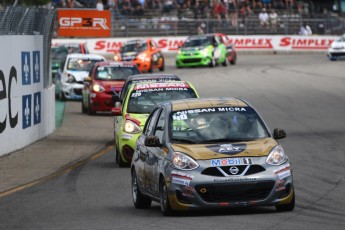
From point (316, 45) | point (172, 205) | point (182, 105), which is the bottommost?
point (316, 45)

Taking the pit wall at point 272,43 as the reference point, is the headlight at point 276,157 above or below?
above

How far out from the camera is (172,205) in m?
11.6

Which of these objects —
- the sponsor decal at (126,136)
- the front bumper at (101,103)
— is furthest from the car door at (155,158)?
the front bumper at (101,103)

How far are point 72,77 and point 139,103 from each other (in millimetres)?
18012

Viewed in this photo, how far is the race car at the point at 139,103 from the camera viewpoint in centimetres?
1844

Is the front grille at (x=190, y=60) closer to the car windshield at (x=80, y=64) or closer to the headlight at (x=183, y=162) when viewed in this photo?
the car windshield at (x=80, y=64)

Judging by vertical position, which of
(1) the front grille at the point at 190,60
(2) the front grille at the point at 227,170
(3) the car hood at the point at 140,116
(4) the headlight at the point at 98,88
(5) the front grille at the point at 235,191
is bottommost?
(1) the front grille at the point at 190,60

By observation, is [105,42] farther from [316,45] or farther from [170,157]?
[170,157]

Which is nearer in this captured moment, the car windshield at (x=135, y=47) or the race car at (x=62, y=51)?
the race car at (x=62, y=51)

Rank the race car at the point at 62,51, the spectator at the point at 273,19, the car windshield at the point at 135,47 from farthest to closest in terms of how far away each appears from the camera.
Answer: the spectator at the point at 273,19 < the car windshield at the point at 135,47 < the race car at the point at 62,51

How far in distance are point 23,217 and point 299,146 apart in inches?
353

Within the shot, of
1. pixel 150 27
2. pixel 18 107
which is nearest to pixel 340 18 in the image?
pixel 150 27

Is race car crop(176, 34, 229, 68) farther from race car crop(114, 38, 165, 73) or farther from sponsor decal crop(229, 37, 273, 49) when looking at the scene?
sponsor decal crop(229, 37, 273, 49)

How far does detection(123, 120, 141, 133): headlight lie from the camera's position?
1838 centimetres
